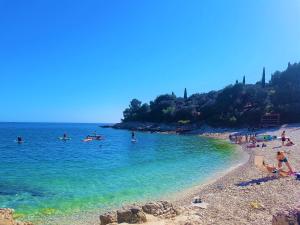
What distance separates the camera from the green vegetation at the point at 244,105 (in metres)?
62.8

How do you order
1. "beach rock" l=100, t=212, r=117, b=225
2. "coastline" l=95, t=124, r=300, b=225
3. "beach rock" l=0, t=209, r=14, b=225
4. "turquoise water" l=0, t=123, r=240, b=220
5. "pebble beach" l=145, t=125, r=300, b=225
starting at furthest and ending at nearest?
"turquoise water" l=0, t=123, r=240, b=220, "pebble beach" l=145, t=125, r=300, b=225, "coastline" l=95, t=124, r=300, b=225, "beach rock" l=100, t=212, r=117, b=225, "beach rock" l=0, t=209, r=14, b=225

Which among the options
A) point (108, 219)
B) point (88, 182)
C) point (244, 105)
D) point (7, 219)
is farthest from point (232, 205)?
point (244, 105)

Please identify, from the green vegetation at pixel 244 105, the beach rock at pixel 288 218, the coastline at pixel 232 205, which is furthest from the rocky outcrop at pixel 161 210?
the green vegetation at pixel 244 105

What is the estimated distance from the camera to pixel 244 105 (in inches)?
2953

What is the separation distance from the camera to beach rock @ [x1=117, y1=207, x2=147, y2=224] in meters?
9.82

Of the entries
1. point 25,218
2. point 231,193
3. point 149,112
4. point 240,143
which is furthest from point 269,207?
point 149,112

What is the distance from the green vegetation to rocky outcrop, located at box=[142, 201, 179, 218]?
54884mm

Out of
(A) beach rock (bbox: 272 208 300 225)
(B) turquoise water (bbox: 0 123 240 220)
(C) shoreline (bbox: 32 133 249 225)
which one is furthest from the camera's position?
(B) turquoise water (bbox: 0 123 240 220)

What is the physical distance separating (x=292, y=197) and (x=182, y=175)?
401 inches

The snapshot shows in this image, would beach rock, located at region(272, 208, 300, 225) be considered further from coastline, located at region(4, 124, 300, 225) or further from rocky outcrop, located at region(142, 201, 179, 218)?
rocky outcrop, located at region(142, 201, 179, 218)

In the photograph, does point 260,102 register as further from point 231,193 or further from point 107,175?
point 231,193

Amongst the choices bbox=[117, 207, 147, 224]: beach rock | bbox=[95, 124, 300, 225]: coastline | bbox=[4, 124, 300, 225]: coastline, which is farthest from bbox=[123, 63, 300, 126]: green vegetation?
bbox=[117, 207, 147, 224]: beach rock

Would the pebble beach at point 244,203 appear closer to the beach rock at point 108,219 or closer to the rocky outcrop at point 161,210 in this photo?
the rocky outcrop at point 161,210

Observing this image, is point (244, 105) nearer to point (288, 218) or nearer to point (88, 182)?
point (88, 182)
